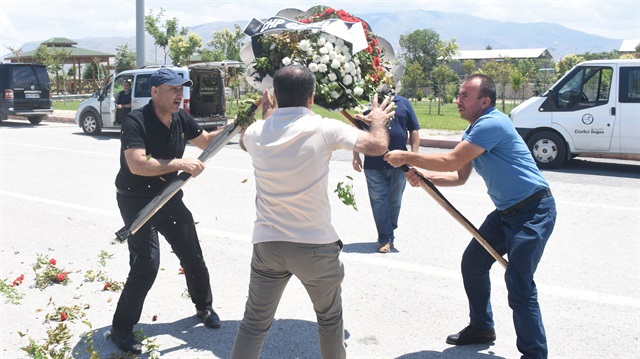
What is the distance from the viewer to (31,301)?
224 inches

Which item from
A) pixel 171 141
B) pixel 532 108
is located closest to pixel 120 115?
pixel 532 108

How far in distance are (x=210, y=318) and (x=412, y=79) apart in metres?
41.5

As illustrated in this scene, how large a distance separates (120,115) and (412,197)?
38.3ft

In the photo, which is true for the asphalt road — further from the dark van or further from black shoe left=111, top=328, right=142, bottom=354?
the dark van

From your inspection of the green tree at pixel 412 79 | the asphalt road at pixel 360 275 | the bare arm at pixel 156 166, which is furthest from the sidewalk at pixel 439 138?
the green tree at pixel 412 79

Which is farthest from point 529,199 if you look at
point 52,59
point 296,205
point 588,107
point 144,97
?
point 52,59

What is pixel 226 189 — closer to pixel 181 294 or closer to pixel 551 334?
pixel 181 294

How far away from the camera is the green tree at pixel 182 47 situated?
153ft

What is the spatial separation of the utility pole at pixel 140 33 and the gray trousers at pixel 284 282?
2271cm

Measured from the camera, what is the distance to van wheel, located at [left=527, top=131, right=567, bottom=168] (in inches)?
523

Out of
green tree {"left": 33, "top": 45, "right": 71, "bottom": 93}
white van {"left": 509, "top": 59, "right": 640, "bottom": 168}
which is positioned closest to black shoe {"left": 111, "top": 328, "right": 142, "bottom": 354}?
white van {"left": 509, "top": 59, "right": 640, "bottom": 168}

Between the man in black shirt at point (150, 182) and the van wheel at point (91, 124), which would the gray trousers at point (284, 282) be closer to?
the man in black shirt at point (150, 182)

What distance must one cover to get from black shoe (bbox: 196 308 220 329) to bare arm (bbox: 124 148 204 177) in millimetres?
1213

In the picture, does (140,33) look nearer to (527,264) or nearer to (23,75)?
(23,75)
